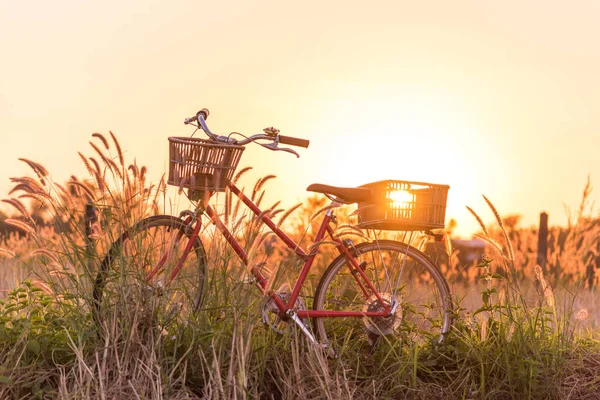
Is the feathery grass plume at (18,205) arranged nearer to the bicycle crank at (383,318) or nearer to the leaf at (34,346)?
the leaf at (34,346)

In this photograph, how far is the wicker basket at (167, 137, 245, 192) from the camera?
5086mm

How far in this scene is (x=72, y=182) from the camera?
4.90 meters

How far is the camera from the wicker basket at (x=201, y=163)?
16.7 feet

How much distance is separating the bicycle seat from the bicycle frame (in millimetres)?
100

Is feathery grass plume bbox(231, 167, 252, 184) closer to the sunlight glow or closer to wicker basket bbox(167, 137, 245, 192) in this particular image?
wicker basket bbox(167, 137, 245, 192)

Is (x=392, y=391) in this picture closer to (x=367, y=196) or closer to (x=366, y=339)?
(x=366, y=339)

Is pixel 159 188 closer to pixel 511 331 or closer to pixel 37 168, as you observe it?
pixel 37 168

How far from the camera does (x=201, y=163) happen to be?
5090mm

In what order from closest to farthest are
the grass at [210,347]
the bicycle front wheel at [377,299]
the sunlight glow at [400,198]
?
1. the grass at [210,347]
2. the bicycle front wheel at [377,299]
3. the sunlight glow at [400,198]

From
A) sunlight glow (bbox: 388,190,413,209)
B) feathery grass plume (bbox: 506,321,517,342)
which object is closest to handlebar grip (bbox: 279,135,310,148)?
sunlight glow (bbox: 388,190,413,209)

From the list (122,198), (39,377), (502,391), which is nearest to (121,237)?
(122,198)

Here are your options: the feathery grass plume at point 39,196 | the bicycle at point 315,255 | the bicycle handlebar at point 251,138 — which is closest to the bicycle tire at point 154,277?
the bicycle at point 315,255

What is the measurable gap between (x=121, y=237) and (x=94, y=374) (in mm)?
814

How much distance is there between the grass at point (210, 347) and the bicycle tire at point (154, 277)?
0.04 meters
